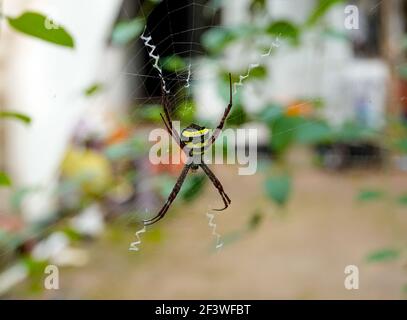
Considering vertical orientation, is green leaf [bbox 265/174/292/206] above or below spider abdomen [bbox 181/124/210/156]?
above

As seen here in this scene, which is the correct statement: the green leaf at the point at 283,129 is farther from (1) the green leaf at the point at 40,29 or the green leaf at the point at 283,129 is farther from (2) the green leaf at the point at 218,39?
(1) the green leaf at the point at 40,29

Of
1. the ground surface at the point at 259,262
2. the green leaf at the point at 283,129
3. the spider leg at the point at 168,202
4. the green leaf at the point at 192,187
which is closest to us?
the spider leg at the point at 168,202

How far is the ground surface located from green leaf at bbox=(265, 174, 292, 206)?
1.11 m

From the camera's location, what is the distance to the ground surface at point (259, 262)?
265 cm

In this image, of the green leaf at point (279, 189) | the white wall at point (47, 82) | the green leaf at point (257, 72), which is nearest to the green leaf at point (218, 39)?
the green leaf at point (257, 72)

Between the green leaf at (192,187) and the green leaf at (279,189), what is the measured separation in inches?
4.4

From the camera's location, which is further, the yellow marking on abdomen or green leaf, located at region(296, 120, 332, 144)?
green leaf, located at region(296, 120, 332, 144)

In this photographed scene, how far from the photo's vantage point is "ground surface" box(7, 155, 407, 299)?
2.65 meters

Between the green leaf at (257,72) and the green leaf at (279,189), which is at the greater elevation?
the green leaf at (257,72)

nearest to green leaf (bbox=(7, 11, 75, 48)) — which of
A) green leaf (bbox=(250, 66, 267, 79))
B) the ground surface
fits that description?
green leaf (bbox=(250, 66, 267, 79))

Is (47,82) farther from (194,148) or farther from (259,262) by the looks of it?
(194,148)

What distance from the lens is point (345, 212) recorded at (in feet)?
14.2

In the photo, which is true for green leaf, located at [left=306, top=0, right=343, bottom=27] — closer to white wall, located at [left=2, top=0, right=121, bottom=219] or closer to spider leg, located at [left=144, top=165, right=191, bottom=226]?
spider leg, located at [left=144, top=165, right=191, bottom=226]
